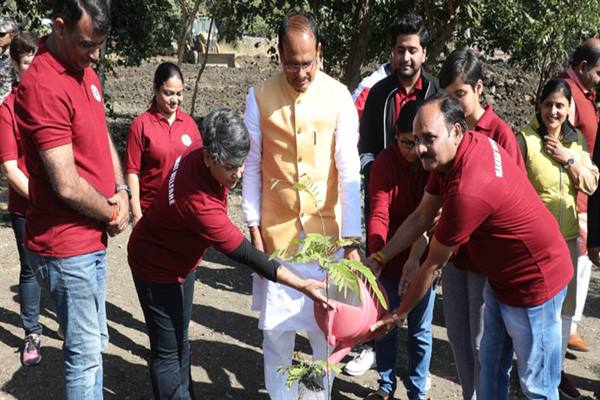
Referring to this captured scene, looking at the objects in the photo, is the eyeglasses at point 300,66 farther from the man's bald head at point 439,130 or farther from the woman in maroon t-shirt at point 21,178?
the woman in maroon t-shirt at point 21,178

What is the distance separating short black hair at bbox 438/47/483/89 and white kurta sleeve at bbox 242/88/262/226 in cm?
93

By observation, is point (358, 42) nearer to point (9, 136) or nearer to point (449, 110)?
point (9, 136)

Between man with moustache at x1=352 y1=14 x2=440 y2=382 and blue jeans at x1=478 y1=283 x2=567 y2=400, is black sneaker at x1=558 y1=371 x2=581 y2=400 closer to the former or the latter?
blue jeans at x1=478 y1=283 x2=567 y2=400

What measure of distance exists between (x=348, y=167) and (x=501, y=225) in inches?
36.1

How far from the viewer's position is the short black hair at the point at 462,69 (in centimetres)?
344

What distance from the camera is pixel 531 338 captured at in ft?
9.86

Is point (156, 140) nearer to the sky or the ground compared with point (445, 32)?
nearer to the ground

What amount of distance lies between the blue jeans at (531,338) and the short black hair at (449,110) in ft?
2.76

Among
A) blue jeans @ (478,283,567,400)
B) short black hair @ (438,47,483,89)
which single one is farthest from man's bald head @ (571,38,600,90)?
blue jeans @ (478,283,567,400)

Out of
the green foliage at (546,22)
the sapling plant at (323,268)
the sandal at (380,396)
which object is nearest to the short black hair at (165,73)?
the sapling plant at (323,268)

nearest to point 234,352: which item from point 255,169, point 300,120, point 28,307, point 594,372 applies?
point 28,307

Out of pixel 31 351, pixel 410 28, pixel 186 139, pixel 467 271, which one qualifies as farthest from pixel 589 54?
pixel 31 351

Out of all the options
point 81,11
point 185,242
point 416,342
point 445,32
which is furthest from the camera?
point 445,32

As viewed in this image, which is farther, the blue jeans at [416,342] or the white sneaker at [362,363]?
the white sneaker at [362,363]
